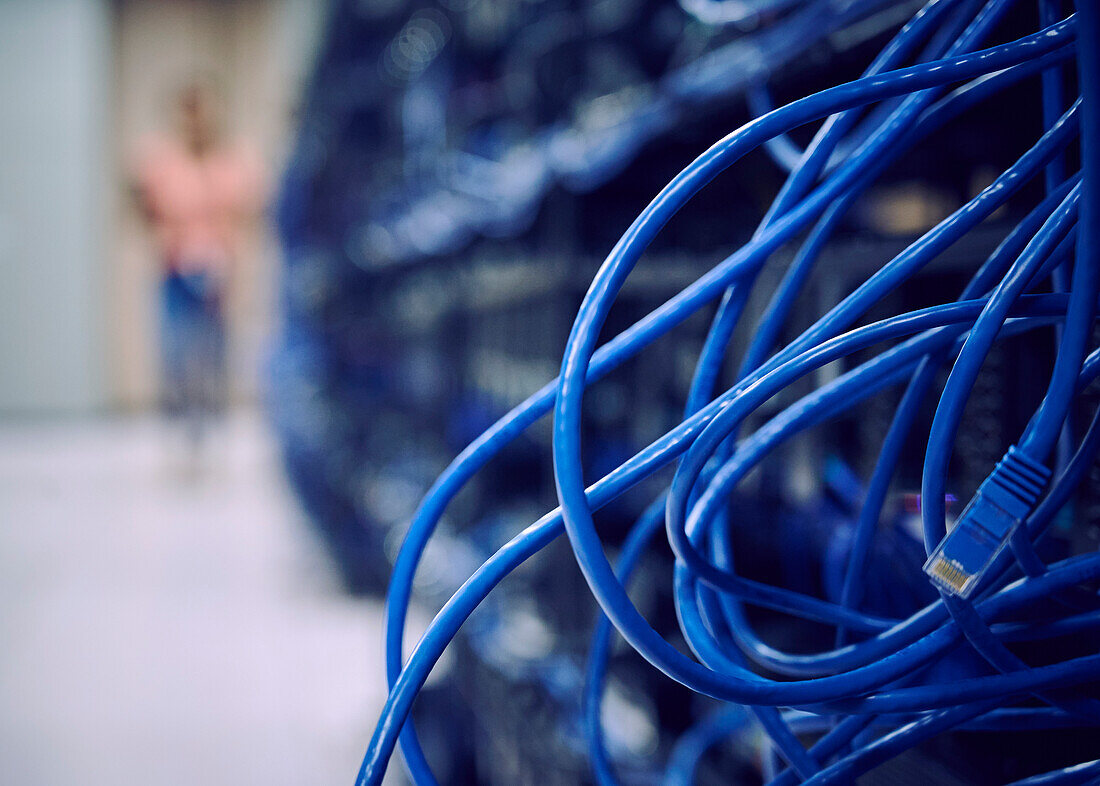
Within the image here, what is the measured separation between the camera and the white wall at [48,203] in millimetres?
5418

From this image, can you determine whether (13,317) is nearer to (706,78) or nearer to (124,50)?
(124,50)

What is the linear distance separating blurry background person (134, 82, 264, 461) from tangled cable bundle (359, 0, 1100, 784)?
380cm

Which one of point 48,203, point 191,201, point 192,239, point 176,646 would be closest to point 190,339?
point 192,239

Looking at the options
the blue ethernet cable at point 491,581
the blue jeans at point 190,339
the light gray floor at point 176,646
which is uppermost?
the blue jeans at point 190,339

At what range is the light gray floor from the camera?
4.20 ft

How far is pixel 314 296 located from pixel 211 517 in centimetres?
76

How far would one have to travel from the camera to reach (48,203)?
5.50 m

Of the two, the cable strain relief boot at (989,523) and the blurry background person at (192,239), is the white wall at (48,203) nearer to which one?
the blurry background person at (192,239)

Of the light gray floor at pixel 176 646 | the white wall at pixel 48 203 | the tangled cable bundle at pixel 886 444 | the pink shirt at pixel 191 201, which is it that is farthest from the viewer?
the white wall at pixel 48 203

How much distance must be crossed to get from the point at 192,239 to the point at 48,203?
92.3 inches

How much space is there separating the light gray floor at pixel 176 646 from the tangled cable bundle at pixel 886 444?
1.02 metres

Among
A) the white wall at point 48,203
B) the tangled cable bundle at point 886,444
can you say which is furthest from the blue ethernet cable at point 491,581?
the white wall at point 48,203

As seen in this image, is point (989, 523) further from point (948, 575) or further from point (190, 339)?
point (190, 339)

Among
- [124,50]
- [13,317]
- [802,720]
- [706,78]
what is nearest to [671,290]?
[706,78]
